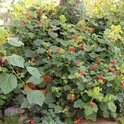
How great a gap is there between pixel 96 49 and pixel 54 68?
27.2 inches

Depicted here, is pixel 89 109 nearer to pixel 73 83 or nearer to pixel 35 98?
pixel 73 83

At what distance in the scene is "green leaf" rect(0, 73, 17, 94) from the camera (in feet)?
4.01

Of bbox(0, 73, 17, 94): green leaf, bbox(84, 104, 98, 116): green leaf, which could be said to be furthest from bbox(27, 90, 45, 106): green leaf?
bbox(84, 104, 98, 116): green leaf

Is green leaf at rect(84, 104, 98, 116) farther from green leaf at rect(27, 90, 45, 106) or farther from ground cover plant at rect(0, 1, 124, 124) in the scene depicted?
green leaf at rect(27, 90, 45, 106)

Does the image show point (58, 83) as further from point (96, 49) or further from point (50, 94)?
point (96, 49)

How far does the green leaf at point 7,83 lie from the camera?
4.01 ft

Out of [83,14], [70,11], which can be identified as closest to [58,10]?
[70,11]

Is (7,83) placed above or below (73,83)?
above

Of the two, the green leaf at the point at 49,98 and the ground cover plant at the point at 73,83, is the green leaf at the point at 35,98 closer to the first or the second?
the ground cover plant at the point at 73,83

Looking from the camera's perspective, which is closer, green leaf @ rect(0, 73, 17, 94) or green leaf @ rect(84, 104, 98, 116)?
green leaf @ rect(0, 73, 17, 94)

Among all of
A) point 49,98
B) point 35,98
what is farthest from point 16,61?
point 49,98

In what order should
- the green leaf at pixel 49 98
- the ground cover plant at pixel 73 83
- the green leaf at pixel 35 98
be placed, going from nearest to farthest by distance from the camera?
the green leaf at pixel 35 98 → the ground cover plant at pixel 73 83 → the green leaf at pixel 49 98

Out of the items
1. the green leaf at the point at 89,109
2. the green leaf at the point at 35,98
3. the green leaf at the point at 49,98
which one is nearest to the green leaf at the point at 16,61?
the green leaf at the point at 35,98

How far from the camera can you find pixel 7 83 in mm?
1253
